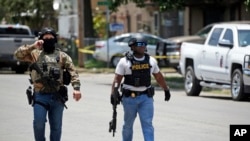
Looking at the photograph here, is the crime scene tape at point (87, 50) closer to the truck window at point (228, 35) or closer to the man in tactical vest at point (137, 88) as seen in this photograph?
the truck window at point (228, 35)

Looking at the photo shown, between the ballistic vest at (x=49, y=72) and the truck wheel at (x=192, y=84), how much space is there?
37.9 ft

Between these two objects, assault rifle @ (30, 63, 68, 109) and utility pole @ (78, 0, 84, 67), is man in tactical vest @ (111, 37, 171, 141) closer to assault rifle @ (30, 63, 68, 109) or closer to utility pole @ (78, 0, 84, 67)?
assault rifle @ (30, 63, 68, 109)

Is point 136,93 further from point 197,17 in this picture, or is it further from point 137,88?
point 197,17

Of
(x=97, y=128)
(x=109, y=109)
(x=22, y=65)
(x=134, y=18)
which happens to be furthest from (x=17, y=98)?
(x=134, y=18)

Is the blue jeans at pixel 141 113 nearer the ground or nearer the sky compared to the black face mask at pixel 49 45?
nearer the ground

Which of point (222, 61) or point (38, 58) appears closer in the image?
point (38, 58)

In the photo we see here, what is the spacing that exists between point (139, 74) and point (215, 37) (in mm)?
10405

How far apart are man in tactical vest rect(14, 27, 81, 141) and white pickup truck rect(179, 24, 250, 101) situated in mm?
9157

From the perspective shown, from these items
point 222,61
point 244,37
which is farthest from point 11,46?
point 244,37

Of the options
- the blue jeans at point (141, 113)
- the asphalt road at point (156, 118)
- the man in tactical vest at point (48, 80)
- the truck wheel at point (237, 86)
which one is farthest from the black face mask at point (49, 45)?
the truck wheel at point (237, 86)

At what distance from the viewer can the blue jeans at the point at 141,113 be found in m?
9.70

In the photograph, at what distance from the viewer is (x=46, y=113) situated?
30.9 ft

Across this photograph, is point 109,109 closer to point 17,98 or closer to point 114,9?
point 17,98

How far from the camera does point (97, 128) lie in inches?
515
